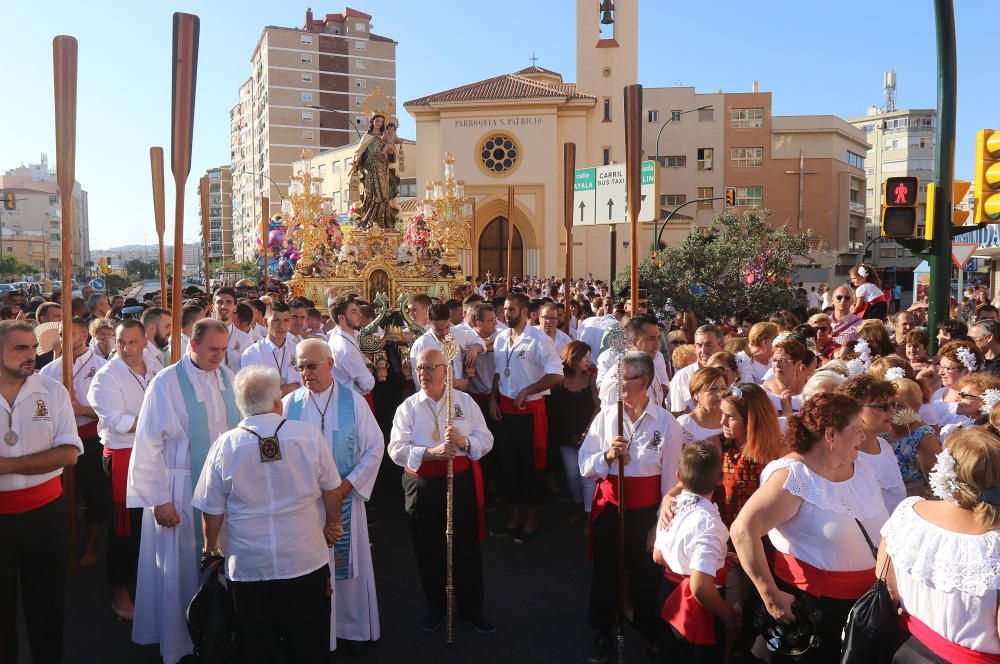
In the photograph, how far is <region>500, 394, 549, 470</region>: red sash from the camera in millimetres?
7035

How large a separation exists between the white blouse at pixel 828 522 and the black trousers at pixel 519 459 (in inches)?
141

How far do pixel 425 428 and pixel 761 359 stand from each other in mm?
3337

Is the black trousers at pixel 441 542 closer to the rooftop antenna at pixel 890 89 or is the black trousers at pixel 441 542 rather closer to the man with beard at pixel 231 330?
the man with beard at pixel 231 330

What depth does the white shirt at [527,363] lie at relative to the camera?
6992 millimetres

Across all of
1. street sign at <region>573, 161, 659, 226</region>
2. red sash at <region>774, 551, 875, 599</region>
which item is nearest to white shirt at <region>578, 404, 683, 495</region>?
red sash at <region>774, 551, 875, 599</region>

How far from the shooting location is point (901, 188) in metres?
8.43

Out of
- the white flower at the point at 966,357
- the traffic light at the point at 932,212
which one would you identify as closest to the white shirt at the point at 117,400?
the white flower at the point at 966,357

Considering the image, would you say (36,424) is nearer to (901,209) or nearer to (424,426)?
(424,426)

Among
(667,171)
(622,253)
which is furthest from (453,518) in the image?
(667,171)

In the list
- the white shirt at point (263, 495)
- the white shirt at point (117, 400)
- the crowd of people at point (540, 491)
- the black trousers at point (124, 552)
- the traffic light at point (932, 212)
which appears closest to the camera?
the crowd of people at point (540, 491)

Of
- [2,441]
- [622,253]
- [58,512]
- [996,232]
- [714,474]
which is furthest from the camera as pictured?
[622,253]

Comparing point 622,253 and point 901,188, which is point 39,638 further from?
point 622,253

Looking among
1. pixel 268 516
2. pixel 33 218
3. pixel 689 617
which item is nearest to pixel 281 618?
pixel 268 516

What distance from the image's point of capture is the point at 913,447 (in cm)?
436
